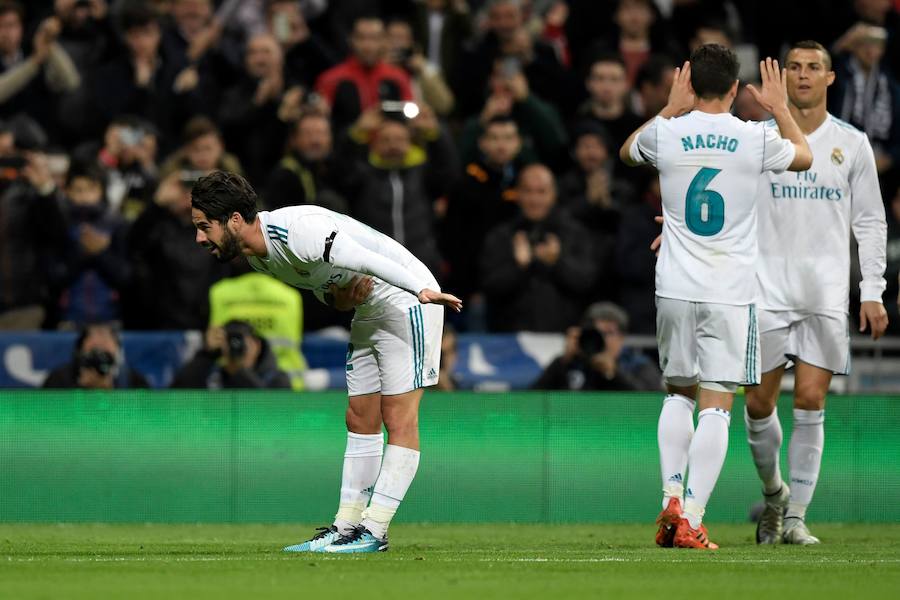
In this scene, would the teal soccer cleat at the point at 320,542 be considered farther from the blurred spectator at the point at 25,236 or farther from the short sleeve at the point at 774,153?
the blurred spectator at the point at 25,236

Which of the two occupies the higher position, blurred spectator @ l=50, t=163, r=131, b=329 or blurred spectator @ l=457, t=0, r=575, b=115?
blurred spectator @ l=457, t=0, r=575, b=115

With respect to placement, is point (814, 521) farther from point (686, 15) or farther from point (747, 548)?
point (686, 15)

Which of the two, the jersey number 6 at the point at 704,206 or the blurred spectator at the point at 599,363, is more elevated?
the jersey number 6 at the point at 704,206

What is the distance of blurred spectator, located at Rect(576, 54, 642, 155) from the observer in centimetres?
1716

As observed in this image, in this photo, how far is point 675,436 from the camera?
988 cm

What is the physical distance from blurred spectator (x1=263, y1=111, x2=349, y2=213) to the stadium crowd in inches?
0.8

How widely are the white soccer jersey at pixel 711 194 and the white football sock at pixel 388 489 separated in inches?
69.8

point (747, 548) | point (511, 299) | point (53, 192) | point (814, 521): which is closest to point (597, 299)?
point (511, 299)

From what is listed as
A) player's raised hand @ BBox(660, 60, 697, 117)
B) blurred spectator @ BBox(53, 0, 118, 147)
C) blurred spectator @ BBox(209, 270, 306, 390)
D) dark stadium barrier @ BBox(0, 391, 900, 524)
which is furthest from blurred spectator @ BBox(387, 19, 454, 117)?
player's raised hand @ BBox(660, 60, 697, 117)

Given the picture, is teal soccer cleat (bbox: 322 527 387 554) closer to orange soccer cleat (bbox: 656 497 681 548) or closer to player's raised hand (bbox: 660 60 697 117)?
orange soccer cleat (bbox: 656 497 681 548)

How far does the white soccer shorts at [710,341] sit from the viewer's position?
9797 mm

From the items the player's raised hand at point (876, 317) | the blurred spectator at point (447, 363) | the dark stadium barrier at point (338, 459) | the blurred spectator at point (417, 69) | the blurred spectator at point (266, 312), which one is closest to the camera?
the player's raised hand at point (876, 317)

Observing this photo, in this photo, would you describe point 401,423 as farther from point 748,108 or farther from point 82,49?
point 82,49

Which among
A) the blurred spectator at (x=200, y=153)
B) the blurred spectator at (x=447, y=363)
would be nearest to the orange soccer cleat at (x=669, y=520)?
the blurred spectator at (x=447, y=363)
